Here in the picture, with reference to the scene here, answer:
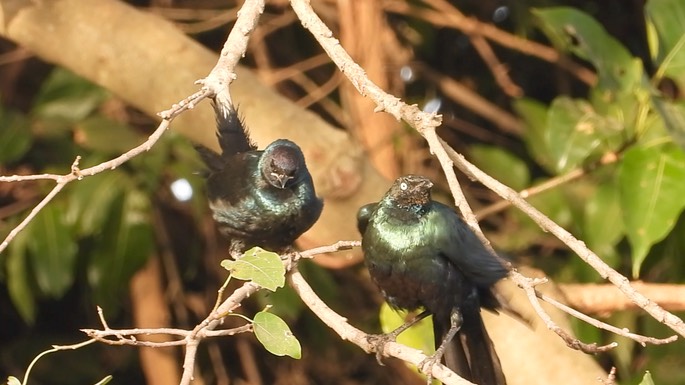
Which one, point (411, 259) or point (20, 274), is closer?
point (411, 259)

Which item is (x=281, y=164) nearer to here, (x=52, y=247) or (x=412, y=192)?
(x=412, y=192)

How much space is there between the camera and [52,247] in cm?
321

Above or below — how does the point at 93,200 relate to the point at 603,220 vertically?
above

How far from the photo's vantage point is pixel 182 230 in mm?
3998

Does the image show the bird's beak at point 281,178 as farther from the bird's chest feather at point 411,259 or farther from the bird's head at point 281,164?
the bird's chest feather at point 411,259

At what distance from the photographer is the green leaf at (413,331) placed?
8.33 ft

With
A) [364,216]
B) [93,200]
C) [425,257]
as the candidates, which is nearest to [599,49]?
[364,216]

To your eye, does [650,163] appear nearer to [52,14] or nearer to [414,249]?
[414,249]

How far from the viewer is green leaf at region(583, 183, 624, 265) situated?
2.99 meters

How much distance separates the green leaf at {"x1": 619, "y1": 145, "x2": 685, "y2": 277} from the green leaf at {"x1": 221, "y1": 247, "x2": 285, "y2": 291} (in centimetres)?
131

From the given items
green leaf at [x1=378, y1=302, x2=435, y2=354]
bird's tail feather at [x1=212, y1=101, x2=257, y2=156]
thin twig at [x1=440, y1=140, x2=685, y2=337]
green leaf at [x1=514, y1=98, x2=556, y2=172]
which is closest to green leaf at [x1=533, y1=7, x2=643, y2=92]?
green leaf at [x1=514, y1=98, x2=556, y2=172]

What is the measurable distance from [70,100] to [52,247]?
49 cm

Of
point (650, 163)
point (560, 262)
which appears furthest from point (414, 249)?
point (560, 262)

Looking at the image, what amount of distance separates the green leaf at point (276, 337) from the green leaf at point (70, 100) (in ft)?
6.65
